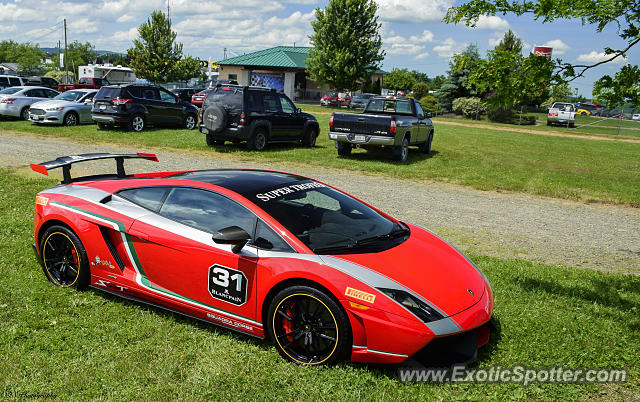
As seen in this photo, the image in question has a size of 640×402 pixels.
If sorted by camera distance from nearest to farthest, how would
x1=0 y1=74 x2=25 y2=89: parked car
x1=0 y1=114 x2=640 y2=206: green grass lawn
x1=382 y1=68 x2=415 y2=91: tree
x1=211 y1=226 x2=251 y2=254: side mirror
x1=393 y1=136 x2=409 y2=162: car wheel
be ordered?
1. x1=211 y1=226 x2=251 y2=254: side mirror
2. x1=0 y1=114 x2=640 y2=206: green grass lawn
3. x1=393 y1=136 x2=409 y2=162: car wheel
4. x1=0 y1=74 x2=25 y2=89: parked car
5. x1=382 y1=68 x2=415 y2=91: tree

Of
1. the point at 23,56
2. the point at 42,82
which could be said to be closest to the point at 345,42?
the point at 42,82

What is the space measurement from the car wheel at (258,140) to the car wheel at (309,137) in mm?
1807

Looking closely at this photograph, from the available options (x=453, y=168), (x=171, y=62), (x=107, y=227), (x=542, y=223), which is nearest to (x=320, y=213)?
(x=107, y=227)

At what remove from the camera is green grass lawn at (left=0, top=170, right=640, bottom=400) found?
11.6ft

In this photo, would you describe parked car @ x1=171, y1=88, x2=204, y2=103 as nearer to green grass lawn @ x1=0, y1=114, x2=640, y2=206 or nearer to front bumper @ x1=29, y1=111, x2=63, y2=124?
green grass lawn @ x1=0, y1=114, x2=640, y2=206

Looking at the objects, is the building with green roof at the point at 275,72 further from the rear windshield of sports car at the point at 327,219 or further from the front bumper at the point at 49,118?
the rear windshield of sports car at the point at 327,219

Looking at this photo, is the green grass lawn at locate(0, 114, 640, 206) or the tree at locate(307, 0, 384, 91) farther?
the tree at locate(307, 0, 384, 91)

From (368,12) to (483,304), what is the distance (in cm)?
4313

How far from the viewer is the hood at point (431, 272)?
3709mm

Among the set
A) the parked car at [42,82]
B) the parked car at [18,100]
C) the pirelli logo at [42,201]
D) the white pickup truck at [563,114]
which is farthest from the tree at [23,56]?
the pirelli logo at [42,201]

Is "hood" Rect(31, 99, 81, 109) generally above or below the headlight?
above

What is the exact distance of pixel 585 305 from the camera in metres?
5.18

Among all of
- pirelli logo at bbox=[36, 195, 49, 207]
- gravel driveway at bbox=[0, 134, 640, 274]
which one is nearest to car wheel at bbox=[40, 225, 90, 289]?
pirelli logo at bbox=[36, 195, 49, 207]

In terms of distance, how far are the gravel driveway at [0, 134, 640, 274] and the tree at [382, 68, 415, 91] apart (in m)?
58.9
